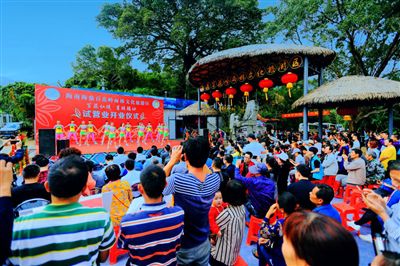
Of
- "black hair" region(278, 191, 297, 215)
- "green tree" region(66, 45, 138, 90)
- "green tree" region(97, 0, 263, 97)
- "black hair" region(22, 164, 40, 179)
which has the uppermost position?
"green tree" region(97, 0, 263, 97)

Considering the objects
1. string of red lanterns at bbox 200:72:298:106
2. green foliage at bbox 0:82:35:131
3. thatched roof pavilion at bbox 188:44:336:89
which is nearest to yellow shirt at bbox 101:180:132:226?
thatched roof pavilion at bbox 188:44:336:89

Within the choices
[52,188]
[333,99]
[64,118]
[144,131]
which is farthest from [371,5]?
[64,118]

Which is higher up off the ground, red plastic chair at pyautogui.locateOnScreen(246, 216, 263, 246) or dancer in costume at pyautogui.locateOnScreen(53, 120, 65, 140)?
dancer in costume at pyautogui.locateOnScreen(53, 120, 65, 140)

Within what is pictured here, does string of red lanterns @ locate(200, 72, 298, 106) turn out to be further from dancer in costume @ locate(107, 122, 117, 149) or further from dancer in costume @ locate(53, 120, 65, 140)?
dancer in costume @ locate(53, 120, 65, 140)

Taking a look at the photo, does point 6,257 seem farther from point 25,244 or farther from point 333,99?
point 333,99

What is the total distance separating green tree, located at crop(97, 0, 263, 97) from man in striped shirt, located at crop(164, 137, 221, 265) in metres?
17.6

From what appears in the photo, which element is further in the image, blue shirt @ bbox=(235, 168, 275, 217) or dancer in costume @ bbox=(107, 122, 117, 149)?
dancer in costume @ bbox=(107, 122, 117, 149)

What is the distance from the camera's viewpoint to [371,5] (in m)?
10.9

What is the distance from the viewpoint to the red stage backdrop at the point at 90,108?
34.9 ft

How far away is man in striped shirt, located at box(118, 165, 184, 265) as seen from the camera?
140 centimetres

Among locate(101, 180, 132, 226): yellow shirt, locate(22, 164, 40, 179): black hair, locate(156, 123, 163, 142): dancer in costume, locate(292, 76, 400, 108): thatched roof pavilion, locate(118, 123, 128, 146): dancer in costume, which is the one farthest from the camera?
locate(156, 123, 163, 142): dancer in costume

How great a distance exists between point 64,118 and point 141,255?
471 inches

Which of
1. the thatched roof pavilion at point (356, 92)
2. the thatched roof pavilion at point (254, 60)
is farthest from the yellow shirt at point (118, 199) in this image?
the thatched roof pavilion at point (356, 92)

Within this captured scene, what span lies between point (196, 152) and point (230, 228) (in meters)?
0.76
